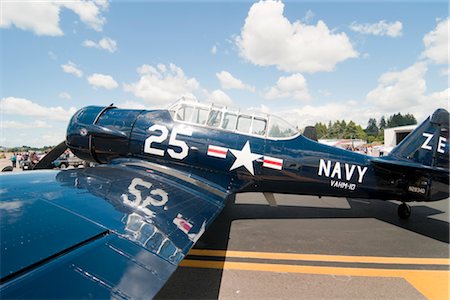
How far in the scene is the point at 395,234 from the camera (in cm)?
454

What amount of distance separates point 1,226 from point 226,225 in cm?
380

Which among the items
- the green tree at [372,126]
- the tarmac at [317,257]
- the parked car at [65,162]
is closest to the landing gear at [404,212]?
the tarmac at [317,257]

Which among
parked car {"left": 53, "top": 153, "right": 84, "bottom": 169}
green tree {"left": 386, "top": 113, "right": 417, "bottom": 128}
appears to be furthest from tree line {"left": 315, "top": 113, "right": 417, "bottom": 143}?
parked car {"left": 53, "top": 153, "right": 84, "bottom": 169}

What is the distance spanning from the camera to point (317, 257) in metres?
3.54

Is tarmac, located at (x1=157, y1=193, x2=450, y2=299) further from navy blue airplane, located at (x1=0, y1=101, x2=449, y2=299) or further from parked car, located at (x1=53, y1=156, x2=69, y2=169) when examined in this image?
parked car, located at (x1=53, y1=156, x2=69, y2=169)

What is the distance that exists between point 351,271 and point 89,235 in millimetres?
3129

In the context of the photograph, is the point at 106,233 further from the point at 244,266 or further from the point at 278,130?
the point at 278,130

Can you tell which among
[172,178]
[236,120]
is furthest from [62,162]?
[236,120]

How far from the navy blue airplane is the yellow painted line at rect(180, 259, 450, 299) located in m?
0.72

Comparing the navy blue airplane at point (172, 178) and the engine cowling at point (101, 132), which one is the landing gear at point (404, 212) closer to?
the navy blue airplane at point (172, 178)

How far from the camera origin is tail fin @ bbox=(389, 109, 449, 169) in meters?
5.20

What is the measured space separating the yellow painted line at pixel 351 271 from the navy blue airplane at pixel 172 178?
2.35 feet

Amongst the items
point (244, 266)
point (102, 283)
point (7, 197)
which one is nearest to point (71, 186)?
point (7, 197)

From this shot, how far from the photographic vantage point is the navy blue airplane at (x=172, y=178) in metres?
1.80
